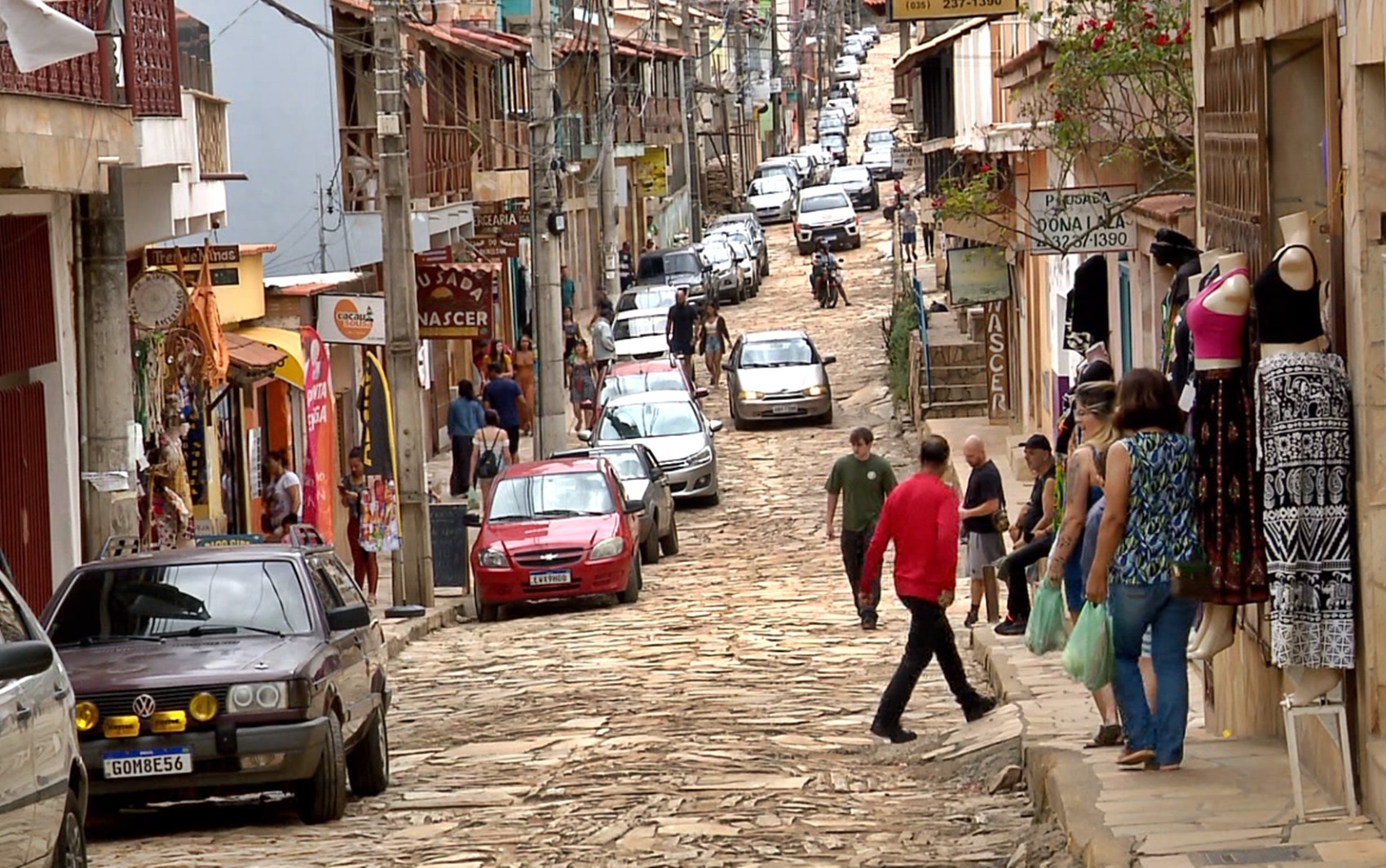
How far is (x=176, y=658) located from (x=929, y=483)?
16.1ft

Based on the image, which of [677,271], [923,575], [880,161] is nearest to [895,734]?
[923,575]

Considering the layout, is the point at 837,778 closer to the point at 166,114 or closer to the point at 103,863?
the point at 103,863

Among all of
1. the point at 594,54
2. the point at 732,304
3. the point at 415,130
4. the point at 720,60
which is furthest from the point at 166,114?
the point at 720,60

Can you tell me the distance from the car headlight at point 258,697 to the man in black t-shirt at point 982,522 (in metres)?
8.71

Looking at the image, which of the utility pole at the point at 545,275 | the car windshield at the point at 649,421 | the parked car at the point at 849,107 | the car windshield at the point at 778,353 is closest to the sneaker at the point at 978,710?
the utility pole at the point at 545,275

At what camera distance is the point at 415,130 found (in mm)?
38250

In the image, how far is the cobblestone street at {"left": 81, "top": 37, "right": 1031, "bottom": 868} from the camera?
11047 millimetres

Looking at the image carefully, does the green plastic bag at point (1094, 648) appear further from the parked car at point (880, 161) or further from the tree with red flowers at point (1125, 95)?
the parked car at point (880, 161)

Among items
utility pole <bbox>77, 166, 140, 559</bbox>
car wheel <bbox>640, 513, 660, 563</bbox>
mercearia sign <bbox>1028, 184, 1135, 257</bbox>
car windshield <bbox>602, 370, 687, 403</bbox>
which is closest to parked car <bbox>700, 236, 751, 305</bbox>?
car windshield <bbox>602, 370, 687, 403</bbox>

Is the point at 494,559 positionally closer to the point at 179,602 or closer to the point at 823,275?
the point at 179,602

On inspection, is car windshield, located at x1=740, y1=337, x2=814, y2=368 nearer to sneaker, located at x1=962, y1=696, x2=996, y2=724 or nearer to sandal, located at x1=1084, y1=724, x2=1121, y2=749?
sneaker, located at x1=962, y1=696, x2=996, y2=724

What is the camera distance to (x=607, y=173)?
46.9 meters

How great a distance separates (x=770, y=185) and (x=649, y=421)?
52112 millimetres

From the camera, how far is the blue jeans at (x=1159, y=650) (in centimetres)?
1010
